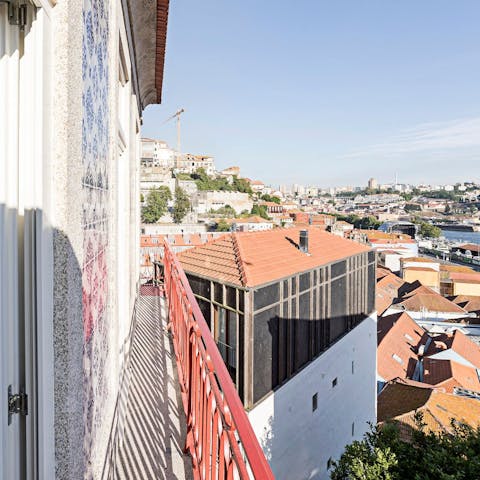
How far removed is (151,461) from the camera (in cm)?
232

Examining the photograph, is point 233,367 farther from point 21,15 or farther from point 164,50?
point 21,15

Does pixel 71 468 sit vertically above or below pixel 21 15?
below

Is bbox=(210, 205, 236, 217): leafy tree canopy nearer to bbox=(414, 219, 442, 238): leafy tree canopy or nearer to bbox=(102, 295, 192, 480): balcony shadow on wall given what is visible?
bbox=(414, 219, 442, 238): leafy tree canopy

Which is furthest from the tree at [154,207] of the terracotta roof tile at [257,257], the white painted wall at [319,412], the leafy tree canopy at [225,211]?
the white painted wall at [319,412]

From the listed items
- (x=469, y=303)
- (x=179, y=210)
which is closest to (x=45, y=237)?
(x=469, y=303)

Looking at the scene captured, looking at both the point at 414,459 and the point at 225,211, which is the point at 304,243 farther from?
the point at 225,211

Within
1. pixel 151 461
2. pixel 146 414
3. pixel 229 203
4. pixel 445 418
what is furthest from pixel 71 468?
pixel 229 203

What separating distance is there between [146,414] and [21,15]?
2.58 m

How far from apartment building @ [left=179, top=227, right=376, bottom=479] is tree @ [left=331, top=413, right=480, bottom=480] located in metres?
1.90

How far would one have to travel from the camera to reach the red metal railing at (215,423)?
1116 mm

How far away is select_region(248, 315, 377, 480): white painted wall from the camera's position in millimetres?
9391

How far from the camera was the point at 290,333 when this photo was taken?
10.0 m

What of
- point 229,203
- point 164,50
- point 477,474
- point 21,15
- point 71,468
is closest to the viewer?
point 21,15

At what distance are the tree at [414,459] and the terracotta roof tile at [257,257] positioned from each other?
4.27m
